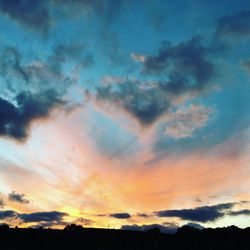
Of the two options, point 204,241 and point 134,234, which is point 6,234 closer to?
point 134,234

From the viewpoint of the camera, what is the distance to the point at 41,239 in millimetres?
85812

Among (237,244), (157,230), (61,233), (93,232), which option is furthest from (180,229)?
(61,233)

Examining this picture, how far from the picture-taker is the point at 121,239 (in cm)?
8750

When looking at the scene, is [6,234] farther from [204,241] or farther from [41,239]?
[204,241]

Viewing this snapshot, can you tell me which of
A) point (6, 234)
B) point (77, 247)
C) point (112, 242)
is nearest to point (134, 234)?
point (112, 242)

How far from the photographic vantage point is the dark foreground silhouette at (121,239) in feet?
279

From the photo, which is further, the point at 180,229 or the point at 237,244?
the point at 180,229

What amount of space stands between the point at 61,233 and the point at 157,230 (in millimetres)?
19890

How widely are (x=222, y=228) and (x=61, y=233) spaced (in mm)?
33263

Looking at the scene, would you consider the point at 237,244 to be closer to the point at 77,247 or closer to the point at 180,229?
the point at 180,229

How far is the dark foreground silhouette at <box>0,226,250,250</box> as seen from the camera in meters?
85.1

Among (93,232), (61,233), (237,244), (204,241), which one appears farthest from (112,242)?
(237,244)

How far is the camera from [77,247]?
280 ft

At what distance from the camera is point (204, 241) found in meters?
86.3
